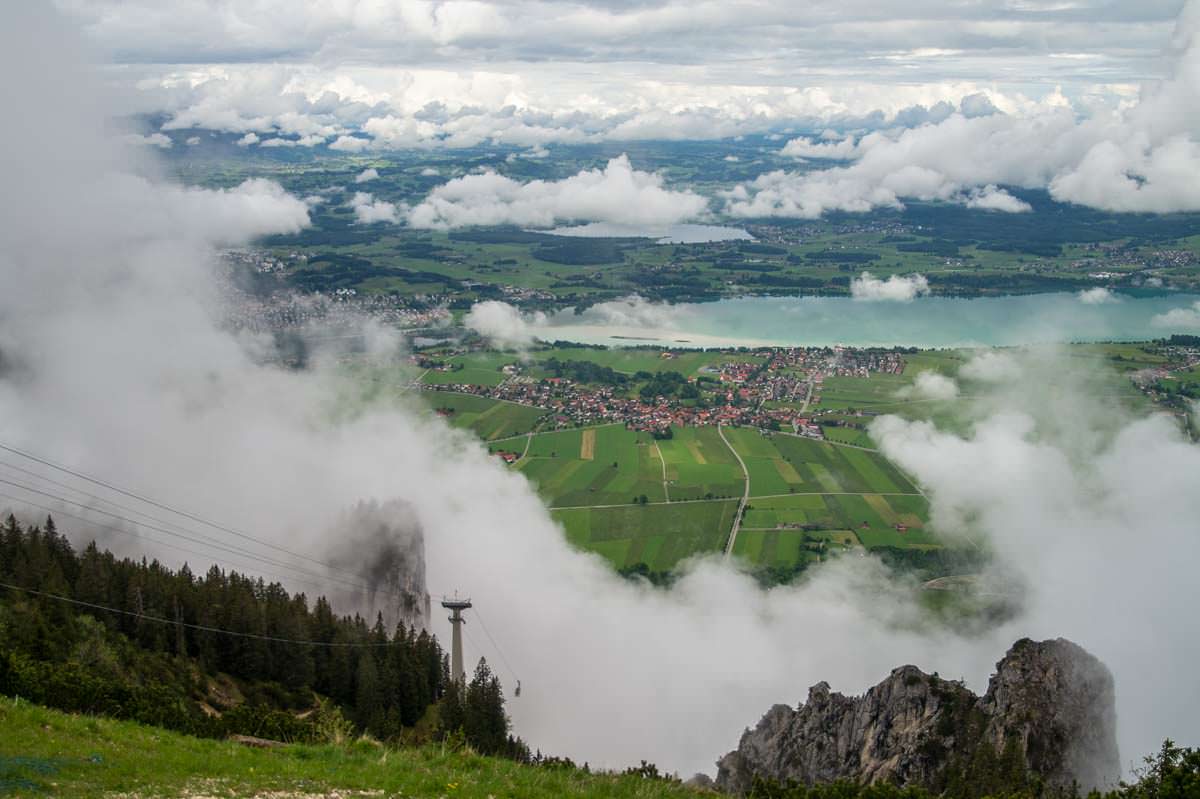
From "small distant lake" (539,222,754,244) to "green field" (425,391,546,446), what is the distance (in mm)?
86850

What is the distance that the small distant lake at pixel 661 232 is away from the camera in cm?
15188

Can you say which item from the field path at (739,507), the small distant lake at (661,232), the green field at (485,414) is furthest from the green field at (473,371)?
the small distant lake at (661,232)

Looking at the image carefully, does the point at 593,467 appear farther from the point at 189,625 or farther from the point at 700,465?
the point at 189,625

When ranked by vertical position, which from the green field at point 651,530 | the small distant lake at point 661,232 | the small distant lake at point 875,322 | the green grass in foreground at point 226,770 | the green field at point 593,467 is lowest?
the green grass in foreground at point 226,770

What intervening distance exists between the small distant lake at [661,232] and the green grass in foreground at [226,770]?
461ft

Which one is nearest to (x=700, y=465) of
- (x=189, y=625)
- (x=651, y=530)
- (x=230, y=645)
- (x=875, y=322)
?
(x=651, y=530)

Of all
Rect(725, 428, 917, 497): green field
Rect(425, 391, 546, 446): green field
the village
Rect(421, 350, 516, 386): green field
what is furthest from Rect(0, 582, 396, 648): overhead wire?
Rect(421, 350, 516, 386): green field

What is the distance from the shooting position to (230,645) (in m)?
22.0

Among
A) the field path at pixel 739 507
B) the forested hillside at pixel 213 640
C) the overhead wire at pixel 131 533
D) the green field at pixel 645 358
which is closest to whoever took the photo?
the forested hillside at pixel 213 640

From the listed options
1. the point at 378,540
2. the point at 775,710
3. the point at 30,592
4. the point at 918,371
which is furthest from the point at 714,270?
the point at 30,592

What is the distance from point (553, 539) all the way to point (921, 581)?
55.4ft

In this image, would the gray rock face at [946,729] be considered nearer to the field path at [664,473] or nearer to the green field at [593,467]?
the field path at [664,473]

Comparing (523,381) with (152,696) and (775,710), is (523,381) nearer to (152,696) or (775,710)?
(775,710)

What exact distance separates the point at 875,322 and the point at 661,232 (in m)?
68.6
